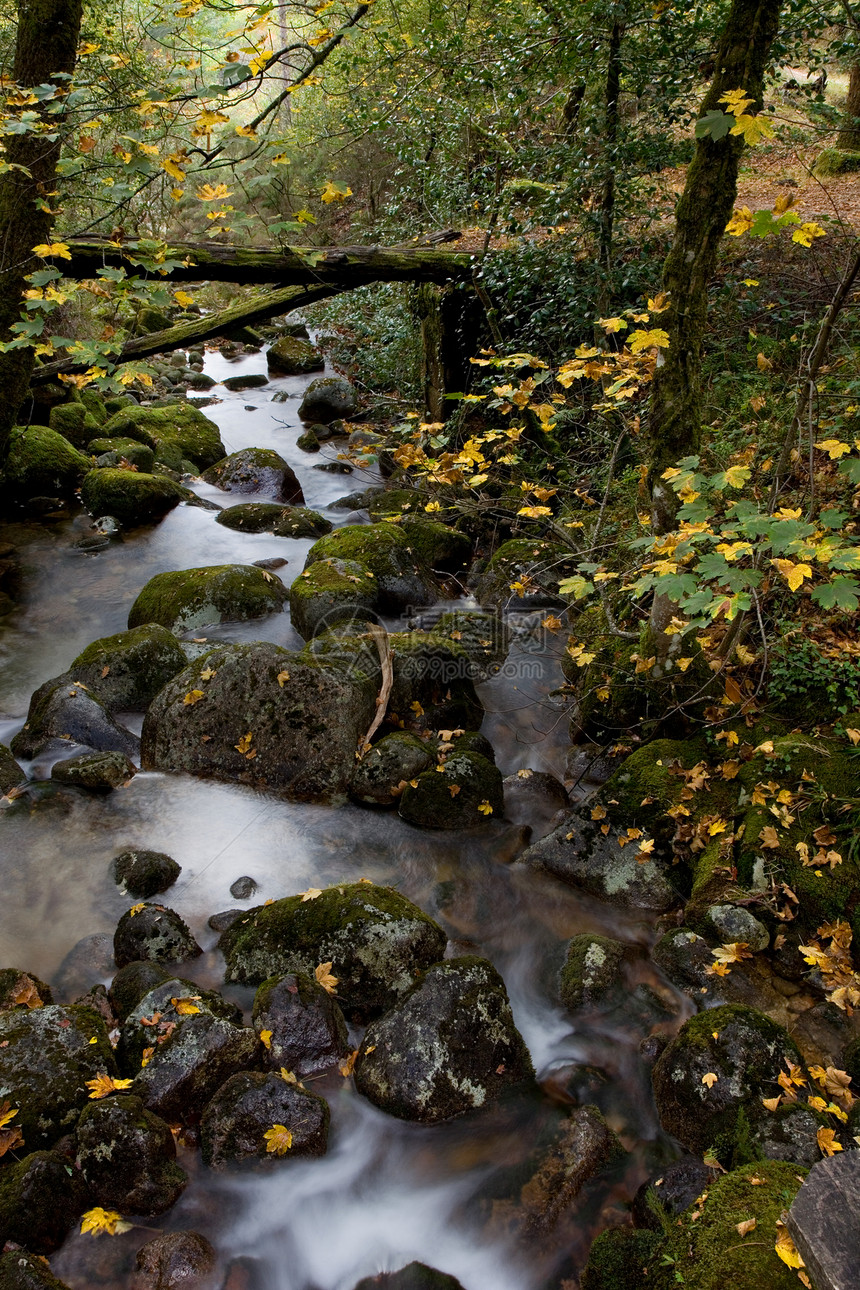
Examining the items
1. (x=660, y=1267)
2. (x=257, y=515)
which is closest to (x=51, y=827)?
(x=660, y=1267)

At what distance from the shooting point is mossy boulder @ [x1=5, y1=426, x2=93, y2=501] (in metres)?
10.4

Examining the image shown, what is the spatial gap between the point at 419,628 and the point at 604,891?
373 centimetres

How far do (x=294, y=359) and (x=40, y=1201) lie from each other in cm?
1635

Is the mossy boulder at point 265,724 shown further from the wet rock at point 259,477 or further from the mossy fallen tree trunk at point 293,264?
the wet rock at point 259,477

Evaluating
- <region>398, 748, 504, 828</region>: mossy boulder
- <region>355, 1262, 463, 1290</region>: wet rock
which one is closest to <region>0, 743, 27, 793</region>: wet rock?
<region>398, 748, 504, 828</region>: mossy boulder

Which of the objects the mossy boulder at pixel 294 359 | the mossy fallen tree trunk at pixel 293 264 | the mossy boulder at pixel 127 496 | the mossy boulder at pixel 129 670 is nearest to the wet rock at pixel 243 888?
the mossy boulder at pixel 129 670

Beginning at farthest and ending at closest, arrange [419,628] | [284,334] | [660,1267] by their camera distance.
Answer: [284,334] < [419,628] < [660,1267]

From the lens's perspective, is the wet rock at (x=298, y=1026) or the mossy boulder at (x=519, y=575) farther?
the mossy boulder at (x=519, y=575)

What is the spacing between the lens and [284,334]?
62.7ft

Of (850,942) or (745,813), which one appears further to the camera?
(745,813)

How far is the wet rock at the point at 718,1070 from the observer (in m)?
3.35

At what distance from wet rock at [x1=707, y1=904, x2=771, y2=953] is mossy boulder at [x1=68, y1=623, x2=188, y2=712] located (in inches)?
195

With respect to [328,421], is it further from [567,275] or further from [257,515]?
[567,275]

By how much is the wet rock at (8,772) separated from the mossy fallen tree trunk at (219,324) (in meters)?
5.65
